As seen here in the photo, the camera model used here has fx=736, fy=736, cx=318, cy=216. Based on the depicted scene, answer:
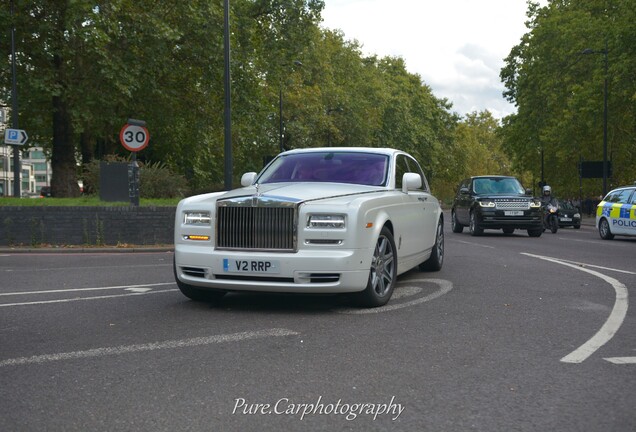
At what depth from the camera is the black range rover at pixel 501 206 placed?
2150 centimetres

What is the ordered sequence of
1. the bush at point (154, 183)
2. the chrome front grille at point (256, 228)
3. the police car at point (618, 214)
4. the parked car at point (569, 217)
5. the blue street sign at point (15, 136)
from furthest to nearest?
the parked car at point (569, 217), the blue street sign at point (15, 136), the bush at point (154, 183), the police car at point (618, 214), the chrome front grille at point (256, 228)

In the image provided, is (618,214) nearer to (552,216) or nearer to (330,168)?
(552,216)

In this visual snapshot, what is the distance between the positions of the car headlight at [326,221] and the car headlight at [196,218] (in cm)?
106

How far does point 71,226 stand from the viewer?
16.6 m

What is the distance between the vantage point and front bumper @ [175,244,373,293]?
683 centimetres

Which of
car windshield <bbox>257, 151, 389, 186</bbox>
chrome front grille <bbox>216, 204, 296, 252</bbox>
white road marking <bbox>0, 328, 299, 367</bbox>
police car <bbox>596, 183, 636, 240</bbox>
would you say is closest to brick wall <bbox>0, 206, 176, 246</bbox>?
car windshield <bbox>257, 151, 389, 186</bbox>

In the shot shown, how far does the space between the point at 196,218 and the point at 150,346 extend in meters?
2.02

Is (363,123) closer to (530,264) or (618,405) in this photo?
(530,264)

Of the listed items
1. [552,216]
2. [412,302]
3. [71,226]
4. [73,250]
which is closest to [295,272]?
[412,302]

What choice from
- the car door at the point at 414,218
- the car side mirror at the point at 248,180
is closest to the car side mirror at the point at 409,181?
the car door at the point at 414,218

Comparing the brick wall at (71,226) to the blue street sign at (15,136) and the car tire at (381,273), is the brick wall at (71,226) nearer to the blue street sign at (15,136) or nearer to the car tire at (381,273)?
the blue street sign at (15,136)

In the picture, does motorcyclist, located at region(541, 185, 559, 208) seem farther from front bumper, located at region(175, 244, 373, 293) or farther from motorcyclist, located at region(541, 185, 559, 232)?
front bumper, located at region(175, 244, 373, 293)

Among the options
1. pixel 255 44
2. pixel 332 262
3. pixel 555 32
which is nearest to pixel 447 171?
pixel 555 32

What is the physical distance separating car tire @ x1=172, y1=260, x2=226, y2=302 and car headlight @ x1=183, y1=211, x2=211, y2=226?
54cm
